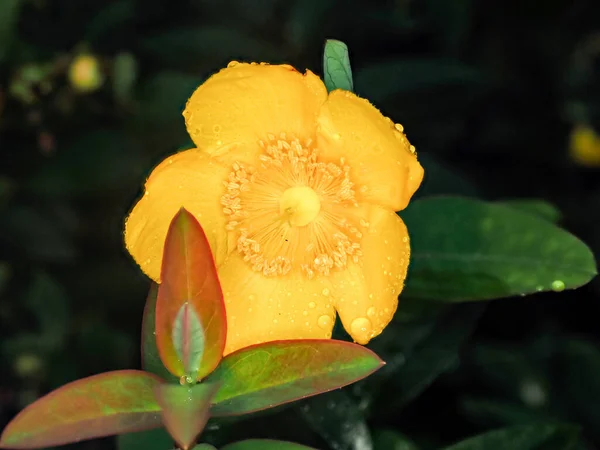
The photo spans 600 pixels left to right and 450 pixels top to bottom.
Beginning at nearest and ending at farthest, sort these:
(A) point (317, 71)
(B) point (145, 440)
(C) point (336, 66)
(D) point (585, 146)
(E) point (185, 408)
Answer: (E) point (185, 408) → (C) point (336, 66) → (B) point (145, 440) → (A) point (317, 71) → (D) point (585, 146)

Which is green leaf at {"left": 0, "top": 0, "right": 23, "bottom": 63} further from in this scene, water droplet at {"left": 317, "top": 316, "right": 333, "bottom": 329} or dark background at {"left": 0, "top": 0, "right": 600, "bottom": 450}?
water droplet at {"left": 317, "top": 316, "right": 333, "bottom": 329}

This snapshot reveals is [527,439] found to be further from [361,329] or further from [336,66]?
[336,66]

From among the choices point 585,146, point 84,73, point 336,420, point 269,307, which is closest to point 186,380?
point 269,307

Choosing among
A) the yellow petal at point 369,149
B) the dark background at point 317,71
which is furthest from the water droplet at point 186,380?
the dark background at point 317,71

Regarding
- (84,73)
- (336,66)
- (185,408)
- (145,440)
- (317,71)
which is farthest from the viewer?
(317,71)

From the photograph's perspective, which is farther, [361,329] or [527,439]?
[527,439]

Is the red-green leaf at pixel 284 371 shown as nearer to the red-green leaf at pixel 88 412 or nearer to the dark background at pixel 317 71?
the red-green leaf at pixel 88 412
